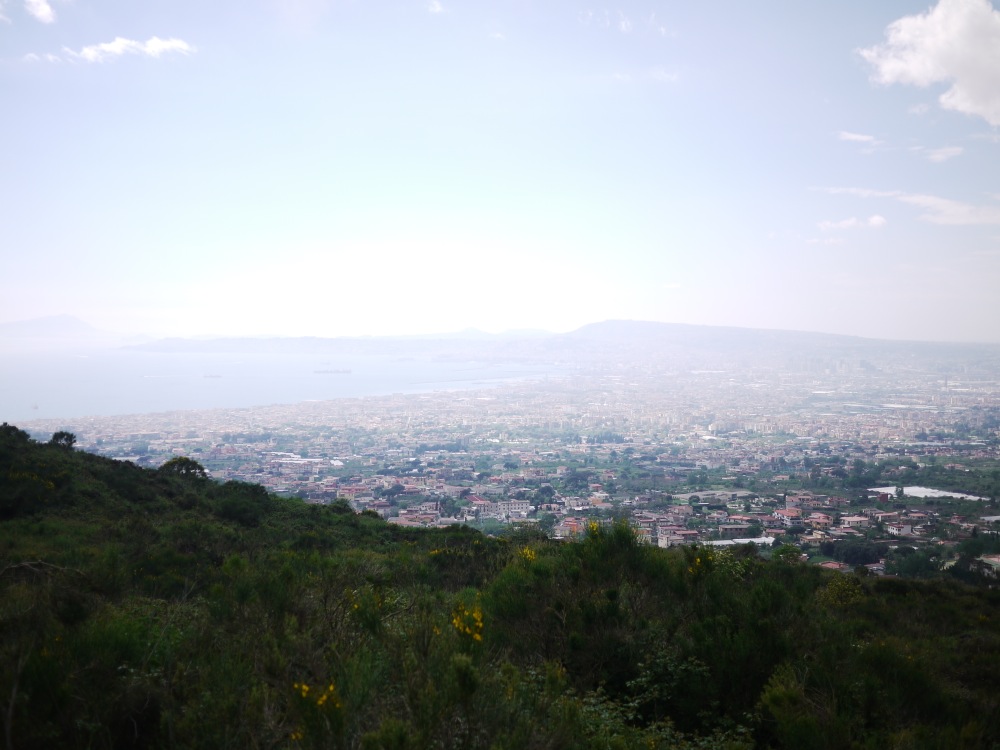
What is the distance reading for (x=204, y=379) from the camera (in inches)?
3381

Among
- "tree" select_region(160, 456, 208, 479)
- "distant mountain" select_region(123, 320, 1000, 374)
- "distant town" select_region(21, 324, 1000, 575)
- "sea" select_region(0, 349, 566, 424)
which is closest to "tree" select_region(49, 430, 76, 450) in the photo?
"tree" select_region(160, 456, 208, 479)

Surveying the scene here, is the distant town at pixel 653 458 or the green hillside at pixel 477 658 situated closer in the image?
the green hillside at pixel 477 658

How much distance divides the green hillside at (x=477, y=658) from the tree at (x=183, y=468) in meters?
8.31

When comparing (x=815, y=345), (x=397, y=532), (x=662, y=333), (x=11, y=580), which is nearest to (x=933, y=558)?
(x=397, y=532)

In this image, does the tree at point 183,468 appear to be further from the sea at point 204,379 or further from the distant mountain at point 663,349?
the distant mountain at point 663,349

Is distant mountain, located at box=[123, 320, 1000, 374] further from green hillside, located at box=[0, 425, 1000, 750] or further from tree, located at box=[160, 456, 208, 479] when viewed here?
green hillside, located at box=[0, 425, 1000, 750]

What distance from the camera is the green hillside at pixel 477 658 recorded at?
2.70 metres

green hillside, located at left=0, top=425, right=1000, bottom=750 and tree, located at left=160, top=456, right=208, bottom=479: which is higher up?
green hillside, located at left=0, top=425, right=1000, bottom=750

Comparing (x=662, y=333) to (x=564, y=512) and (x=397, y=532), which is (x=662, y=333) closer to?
(x=564, y=512)

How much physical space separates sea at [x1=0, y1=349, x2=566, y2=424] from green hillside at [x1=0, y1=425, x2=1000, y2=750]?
4892cm

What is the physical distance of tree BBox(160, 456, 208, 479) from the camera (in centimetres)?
1684

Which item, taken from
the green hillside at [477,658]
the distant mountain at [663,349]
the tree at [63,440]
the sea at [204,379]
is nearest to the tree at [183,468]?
the tree at [63,440]

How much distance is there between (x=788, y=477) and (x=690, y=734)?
30384mm

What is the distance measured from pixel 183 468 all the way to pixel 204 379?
76.8 meters
